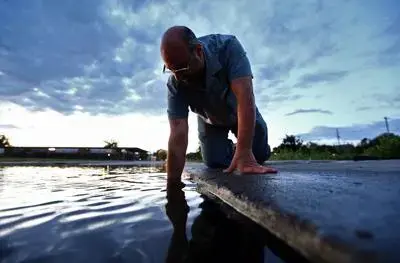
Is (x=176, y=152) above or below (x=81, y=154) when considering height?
below

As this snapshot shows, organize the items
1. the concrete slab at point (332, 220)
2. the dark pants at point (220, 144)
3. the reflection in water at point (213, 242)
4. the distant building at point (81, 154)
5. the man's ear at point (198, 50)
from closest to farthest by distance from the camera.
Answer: the concrete slab at point (332, 220), the reflection in water at point (213, 242), the man's ear at point (198, 50), the dark pants at point (220, 144), the distant building at point (81, 154)

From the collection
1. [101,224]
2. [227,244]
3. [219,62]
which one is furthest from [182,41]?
[227,244]

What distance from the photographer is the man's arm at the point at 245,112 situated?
264 cm

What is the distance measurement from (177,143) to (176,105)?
374mm

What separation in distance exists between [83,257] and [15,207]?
116cm

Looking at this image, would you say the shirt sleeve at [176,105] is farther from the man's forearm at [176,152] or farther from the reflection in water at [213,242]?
the reflection in water at [213,242]

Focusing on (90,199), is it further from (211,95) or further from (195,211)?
(211,95)

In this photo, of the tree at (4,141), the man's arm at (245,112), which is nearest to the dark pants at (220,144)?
the man's arm at (245,112)

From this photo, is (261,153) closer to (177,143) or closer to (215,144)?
(215,144)

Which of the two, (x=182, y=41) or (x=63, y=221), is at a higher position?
(x=182, y=41)

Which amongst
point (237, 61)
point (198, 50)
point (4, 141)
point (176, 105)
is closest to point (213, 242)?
point (198, 50)

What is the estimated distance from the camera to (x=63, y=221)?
1542 millimetres

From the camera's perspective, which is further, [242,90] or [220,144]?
[220,144]

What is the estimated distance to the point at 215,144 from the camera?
434 cm
